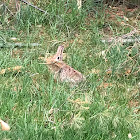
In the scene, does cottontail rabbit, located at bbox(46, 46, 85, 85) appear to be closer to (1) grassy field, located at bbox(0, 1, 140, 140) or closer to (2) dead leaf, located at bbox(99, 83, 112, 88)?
(1) grassy field, located at bbox(0, 1, 140, 140)

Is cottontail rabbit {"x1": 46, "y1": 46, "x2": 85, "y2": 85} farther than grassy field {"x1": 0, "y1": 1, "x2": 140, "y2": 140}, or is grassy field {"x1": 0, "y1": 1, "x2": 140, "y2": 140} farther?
cottontail rabbit {"x1": 46, "y1": 46, "x2": 85, "y2": 85}

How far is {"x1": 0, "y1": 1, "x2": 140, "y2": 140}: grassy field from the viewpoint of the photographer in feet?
11.2

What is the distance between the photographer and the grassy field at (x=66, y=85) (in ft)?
11.2

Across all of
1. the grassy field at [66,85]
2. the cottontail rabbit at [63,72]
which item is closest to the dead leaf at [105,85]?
the grassy field at [66,85]

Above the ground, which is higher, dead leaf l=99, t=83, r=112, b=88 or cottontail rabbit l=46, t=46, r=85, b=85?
cottontail rabbit l=46, t=46, r=85, b=85

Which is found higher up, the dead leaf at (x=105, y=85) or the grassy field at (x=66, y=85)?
the grassy field at (x=66, y=85)

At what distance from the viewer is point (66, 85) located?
454cm

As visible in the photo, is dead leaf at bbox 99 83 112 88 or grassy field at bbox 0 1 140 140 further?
dead leaf at bbox 99 83 112 88

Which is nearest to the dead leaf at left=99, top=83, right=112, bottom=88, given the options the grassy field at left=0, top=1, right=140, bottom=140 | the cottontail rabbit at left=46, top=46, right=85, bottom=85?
the grassy field at left=0, top=1, right=140, bottom=140

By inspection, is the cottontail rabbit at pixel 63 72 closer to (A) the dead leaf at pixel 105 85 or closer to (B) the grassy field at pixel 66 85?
(B) the grassy field at pixel 66 85

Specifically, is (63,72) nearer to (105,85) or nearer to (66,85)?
(66,85)

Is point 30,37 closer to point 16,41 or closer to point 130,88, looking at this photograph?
point 16,41

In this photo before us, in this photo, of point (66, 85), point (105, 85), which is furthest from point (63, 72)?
point (105, 85)

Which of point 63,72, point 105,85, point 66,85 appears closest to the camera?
point 66,85
